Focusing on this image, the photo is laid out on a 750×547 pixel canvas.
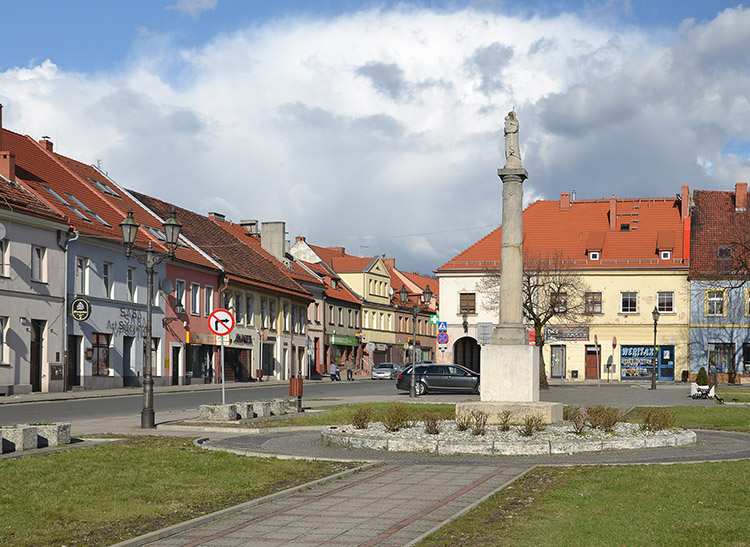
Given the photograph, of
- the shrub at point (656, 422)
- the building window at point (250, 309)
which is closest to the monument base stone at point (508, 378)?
the shrub at point (656, 422)

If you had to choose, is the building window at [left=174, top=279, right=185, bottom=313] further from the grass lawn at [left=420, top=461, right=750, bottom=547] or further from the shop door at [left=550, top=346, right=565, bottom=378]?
the grass lawn at [left=420, top=461, right=750, bottom=547]

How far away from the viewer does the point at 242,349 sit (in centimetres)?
6625

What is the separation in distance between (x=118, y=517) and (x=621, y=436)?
34.1 ft

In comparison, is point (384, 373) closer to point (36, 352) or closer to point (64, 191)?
point (64, 191)

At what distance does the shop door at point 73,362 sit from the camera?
46.4 metres

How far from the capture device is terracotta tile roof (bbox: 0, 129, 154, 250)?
4781 cm

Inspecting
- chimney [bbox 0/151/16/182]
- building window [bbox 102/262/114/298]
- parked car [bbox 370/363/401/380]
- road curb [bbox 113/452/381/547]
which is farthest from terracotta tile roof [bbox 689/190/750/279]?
road curb [bbox 113/452/381/547]

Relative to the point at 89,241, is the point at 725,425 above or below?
below

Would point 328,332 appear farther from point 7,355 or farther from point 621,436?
point 621,436

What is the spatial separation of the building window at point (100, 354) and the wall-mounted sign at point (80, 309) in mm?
3003

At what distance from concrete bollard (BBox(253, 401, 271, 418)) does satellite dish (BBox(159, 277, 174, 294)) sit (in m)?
28.1

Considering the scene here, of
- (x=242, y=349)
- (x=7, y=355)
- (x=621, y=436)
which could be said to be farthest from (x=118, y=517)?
(x=242, y=349)

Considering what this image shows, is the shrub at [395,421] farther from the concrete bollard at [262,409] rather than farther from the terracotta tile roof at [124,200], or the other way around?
the terracotta tile roof at [124,200]

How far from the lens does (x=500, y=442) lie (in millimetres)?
17797
